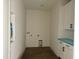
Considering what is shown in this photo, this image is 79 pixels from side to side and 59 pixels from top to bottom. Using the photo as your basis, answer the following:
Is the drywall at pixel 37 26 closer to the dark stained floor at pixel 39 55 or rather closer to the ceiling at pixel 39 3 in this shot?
the ceiling at pixel 39 3

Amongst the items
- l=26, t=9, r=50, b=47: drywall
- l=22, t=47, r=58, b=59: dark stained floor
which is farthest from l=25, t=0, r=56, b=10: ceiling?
l=22, t=47, r=58, b=59: dark stained floor

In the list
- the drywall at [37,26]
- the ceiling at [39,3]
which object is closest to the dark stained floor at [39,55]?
the drywall at [37,26]

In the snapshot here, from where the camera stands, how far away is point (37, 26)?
6574 mm

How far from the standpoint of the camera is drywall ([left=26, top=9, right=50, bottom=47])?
6.46 meters

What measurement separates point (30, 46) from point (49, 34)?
5.12 feet

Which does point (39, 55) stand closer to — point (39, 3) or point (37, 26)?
point (37, 26)

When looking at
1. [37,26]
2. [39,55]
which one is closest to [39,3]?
[37,26]

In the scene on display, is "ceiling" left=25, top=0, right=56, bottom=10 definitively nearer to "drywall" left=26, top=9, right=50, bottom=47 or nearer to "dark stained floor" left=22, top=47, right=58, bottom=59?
"drywall" left=26, top=9, right=50, bottom=47

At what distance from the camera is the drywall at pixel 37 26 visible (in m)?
6.46

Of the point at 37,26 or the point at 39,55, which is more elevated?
the point at 37,26

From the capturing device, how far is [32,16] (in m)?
6.50

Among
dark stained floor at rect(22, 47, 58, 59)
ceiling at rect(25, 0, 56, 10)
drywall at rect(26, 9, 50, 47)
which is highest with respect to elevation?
ceiling at rect(25, 0, 56, 10)
